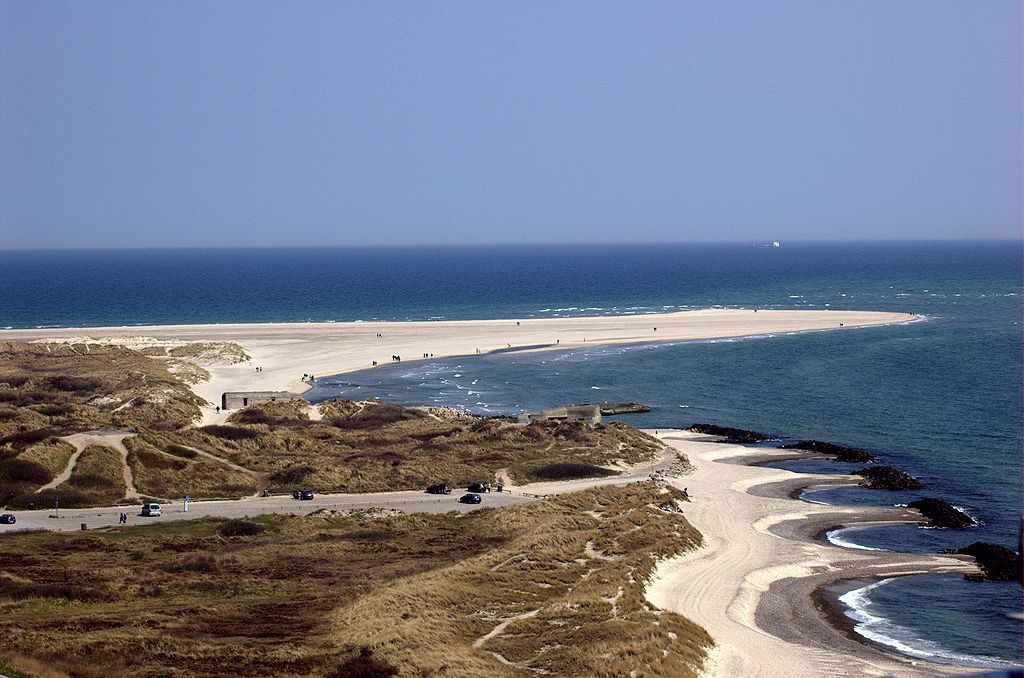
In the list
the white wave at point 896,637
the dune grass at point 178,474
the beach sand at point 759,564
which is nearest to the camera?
the beach sand at point 759,564

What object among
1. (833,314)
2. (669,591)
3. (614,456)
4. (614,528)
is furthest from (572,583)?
(833,314)

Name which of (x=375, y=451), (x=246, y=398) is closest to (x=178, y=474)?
(x=375, y=451)

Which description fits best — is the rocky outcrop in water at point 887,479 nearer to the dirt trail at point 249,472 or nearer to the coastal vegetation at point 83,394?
the dirt trail at point 249,472

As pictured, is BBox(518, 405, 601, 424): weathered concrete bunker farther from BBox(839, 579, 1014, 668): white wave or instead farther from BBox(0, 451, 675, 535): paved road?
BBox(839, 579, 1014, 668): white wave

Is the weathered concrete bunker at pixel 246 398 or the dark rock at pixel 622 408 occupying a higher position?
the weathered concrete bunker at pixel 246 398

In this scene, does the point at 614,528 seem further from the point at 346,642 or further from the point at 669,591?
the point at 346,642

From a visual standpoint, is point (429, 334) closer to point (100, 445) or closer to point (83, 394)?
point (83, 394)

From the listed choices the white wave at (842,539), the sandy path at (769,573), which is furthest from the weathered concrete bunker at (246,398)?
the white wave at (842,539)

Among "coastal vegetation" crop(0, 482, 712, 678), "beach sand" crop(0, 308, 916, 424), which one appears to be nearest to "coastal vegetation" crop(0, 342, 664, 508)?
"coastal vegetation" crop(0, 482, 712, 678)
